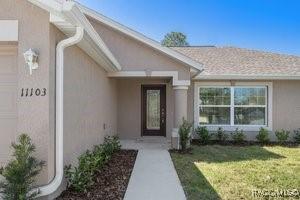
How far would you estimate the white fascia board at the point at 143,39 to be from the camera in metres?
12.3

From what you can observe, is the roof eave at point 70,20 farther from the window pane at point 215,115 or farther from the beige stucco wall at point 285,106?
the beige stucco wall at point 285,106

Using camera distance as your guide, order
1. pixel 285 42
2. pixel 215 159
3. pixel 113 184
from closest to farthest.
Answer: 1. pixel 113 184
2. pixel 215 159
3. pixel 285 42

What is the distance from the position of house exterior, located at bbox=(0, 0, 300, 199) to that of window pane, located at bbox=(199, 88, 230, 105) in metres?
0.05

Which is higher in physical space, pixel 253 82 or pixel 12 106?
pixel 253 82

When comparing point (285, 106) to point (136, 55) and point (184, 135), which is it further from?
point (136, 55)

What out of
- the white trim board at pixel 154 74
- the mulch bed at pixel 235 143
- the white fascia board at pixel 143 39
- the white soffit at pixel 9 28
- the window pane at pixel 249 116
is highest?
the white fascia board at pixel 143 39

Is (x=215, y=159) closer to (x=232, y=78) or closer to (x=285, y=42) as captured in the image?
(x=232, y=78)

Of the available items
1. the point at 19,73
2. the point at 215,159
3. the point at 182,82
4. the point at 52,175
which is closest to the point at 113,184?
the point at 52,175

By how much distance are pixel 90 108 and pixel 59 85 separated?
10.4 ft

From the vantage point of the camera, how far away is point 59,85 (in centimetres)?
616

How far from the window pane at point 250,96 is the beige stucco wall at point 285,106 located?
547 millimetres

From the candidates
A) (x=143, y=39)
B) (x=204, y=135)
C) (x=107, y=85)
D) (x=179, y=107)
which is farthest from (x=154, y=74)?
(x=204, y=135)

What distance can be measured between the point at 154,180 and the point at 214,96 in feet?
29.2

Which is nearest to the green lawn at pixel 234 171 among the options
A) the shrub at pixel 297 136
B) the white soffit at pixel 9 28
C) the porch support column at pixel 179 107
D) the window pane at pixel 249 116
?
the porch support column at pixel 179 107
